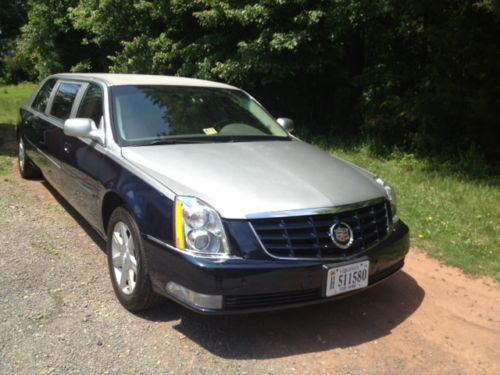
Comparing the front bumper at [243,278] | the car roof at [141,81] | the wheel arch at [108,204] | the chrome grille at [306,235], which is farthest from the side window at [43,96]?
the chrome grille at [306,235]

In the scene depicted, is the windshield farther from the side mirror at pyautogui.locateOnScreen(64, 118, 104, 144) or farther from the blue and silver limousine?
the side mirror at pyautogui.locateOnScreen(64, 118, 104, 144)

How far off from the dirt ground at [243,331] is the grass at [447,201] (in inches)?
18.5

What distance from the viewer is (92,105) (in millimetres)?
4855

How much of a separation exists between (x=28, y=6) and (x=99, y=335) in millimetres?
19596

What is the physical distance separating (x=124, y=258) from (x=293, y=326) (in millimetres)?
1282

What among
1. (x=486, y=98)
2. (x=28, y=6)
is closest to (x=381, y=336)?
(x=486, y=98)

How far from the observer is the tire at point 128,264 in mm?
3527

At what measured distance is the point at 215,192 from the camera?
333 cm

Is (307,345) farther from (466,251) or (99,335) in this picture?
(466,251)

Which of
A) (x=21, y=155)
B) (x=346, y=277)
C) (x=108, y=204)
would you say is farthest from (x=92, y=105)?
(x=21, y=155)

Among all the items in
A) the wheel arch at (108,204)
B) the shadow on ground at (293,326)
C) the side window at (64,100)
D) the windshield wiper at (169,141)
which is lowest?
the shadow on ground at (293,326)

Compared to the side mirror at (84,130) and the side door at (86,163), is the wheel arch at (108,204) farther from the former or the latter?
the side mirror at (84,130)

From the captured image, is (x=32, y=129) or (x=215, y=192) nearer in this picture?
(x=215, y=192)

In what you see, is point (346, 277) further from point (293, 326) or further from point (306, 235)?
point (293, 326)
